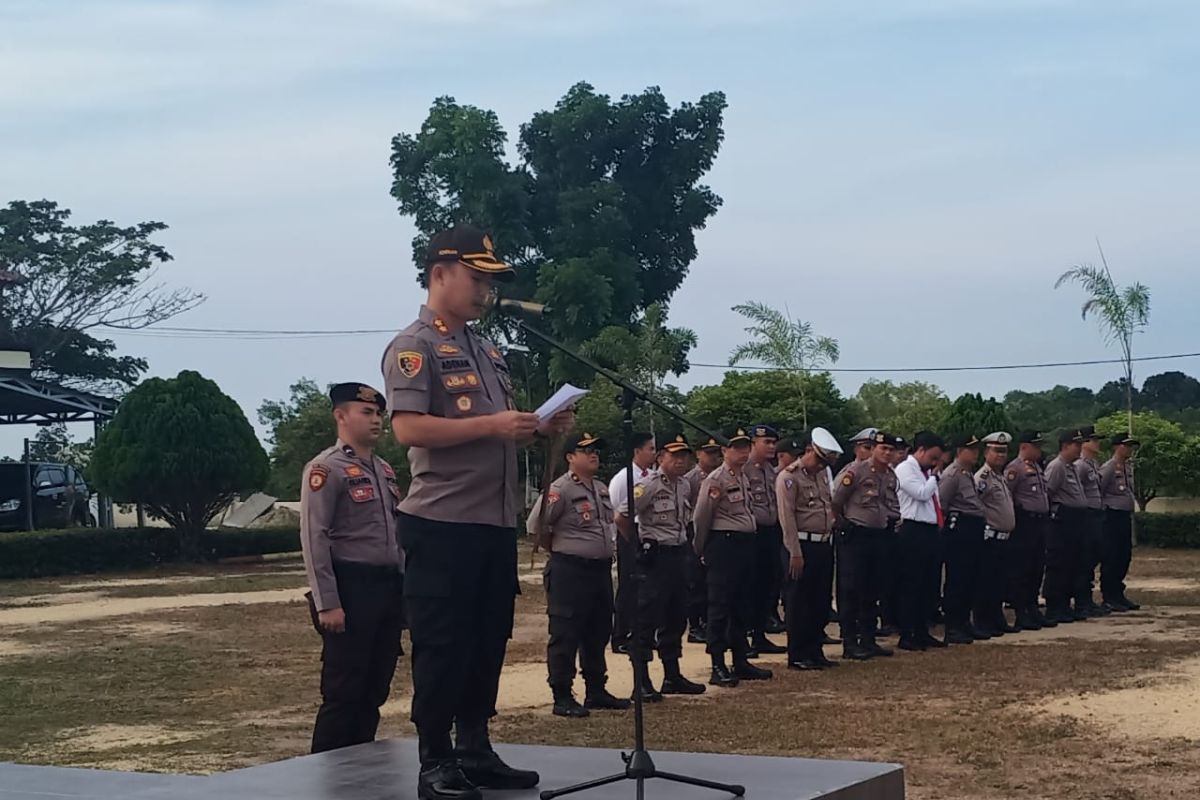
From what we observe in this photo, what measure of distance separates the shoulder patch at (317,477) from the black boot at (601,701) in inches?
156

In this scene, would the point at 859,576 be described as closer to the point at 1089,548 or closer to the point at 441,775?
the point at 1089,548

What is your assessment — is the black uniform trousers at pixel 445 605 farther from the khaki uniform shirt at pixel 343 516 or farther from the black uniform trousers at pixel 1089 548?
the black uniform trousers at pixel 1089 548

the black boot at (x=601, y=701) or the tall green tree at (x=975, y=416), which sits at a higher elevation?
the tall green tree at (x=975, y=416)

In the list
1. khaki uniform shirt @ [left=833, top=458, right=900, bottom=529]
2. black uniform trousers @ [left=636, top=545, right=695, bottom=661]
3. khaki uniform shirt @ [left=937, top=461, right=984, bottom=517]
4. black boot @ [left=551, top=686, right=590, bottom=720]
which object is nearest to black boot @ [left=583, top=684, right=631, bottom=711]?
black boot @ [left=551, top=686, right=590, bottom=720]

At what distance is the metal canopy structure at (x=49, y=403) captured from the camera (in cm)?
3000

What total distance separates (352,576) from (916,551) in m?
7.31

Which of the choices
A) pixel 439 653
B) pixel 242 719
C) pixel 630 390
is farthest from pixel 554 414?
pixel 242 719

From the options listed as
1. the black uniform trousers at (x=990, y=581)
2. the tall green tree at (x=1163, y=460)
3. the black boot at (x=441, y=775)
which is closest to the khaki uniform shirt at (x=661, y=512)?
the black uniform trousers at (x=990, y=581)

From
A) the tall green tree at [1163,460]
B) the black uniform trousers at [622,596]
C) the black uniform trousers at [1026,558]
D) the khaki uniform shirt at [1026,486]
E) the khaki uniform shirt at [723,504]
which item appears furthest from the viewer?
the tall green tree at [1163,460]

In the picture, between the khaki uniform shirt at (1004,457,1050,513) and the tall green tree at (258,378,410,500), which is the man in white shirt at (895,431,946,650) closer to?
the khaki uniform shirt at (1004,457,1050,513)

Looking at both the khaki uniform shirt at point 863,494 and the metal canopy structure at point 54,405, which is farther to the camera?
the metal canopy structure at point 54,405

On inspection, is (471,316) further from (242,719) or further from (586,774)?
(242,719)

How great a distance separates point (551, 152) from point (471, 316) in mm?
37219

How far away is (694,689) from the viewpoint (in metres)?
10.2
